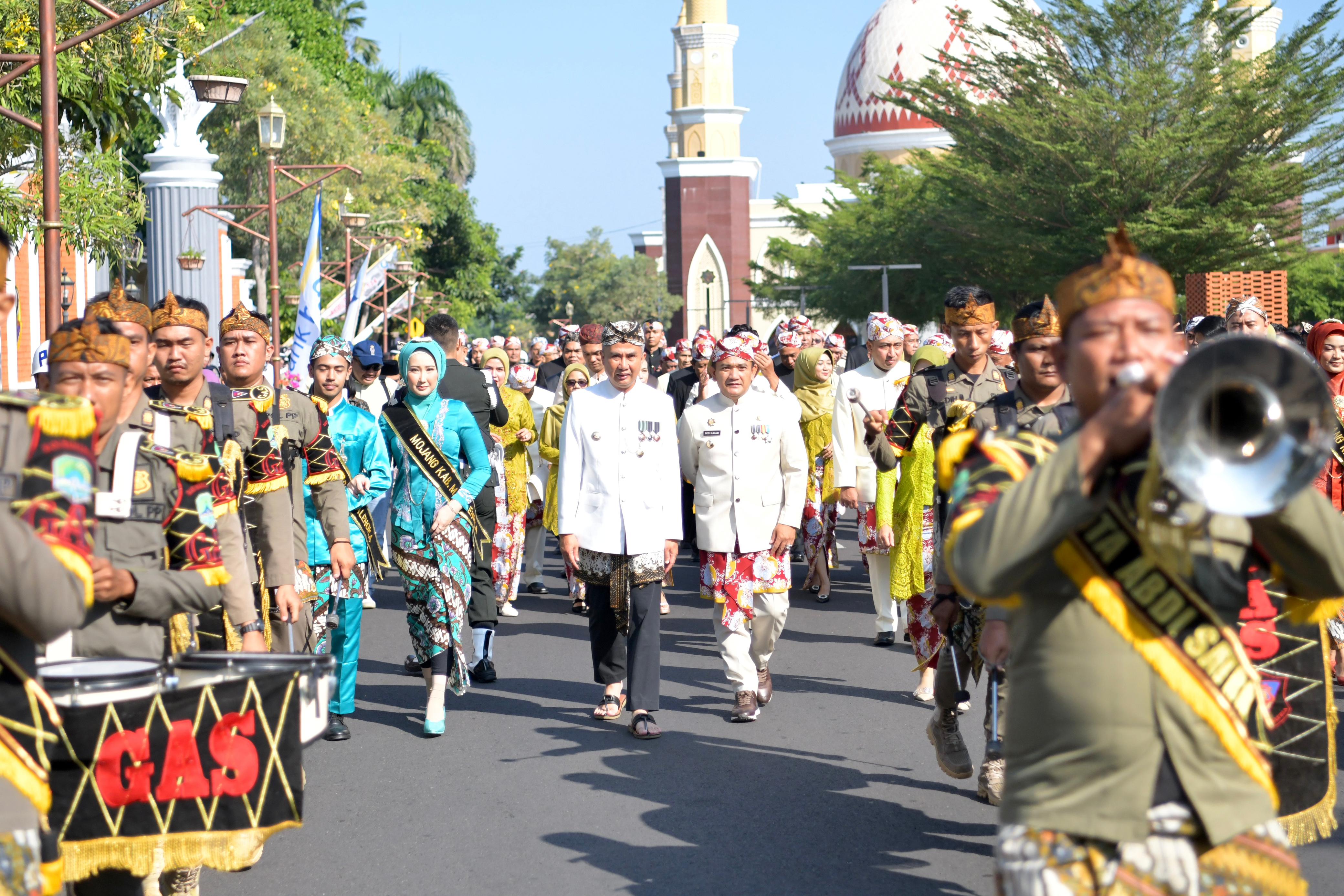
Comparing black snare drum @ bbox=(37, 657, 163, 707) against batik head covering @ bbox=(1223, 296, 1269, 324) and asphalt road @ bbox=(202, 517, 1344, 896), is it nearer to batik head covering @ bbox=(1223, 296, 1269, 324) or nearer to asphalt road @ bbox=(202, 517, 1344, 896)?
asphalt road @ bbox=(202, 517, 1344, 896)

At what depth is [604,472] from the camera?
26.8 feet

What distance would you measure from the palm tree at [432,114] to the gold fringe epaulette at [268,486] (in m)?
66.1

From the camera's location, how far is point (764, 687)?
28.5 ft

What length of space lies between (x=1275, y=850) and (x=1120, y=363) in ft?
3.00

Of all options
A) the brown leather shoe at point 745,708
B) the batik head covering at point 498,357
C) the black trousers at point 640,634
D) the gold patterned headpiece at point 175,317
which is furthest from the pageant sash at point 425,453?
the batik head covering at point 498,357

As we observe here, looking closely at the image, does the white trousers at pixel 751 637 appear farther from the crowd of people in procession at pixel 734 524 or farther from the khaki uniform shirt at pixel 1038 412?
the khaki uniform shirt at pixel 1038 412

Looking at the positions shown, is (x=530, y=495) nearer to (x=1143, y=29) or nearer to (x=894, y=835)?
(x=894, y=835)

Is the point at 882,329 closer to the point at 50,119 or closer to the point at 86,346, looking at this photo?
the point at 50,119

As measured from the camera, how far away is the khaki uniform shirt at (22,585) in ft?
9.28

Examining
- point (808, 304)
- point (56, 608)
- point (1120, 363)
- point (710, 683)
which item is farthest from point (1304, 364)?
point (808, 304)

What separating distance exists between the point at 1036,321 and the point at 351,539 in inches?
130

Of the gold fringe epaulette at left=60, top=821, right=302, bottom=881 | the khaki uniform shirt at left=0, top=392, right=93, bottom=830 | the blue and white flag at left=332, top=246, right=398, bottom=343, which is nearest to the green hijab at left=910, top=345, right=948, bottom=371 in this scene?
the gold fringe epaulette at left=60, top=821, right=302, bottom=881

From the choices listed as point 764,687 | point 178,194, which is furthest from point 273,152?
point 764,687

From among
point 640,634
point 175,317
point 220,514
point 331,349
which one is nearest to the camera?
→ point 220,514
